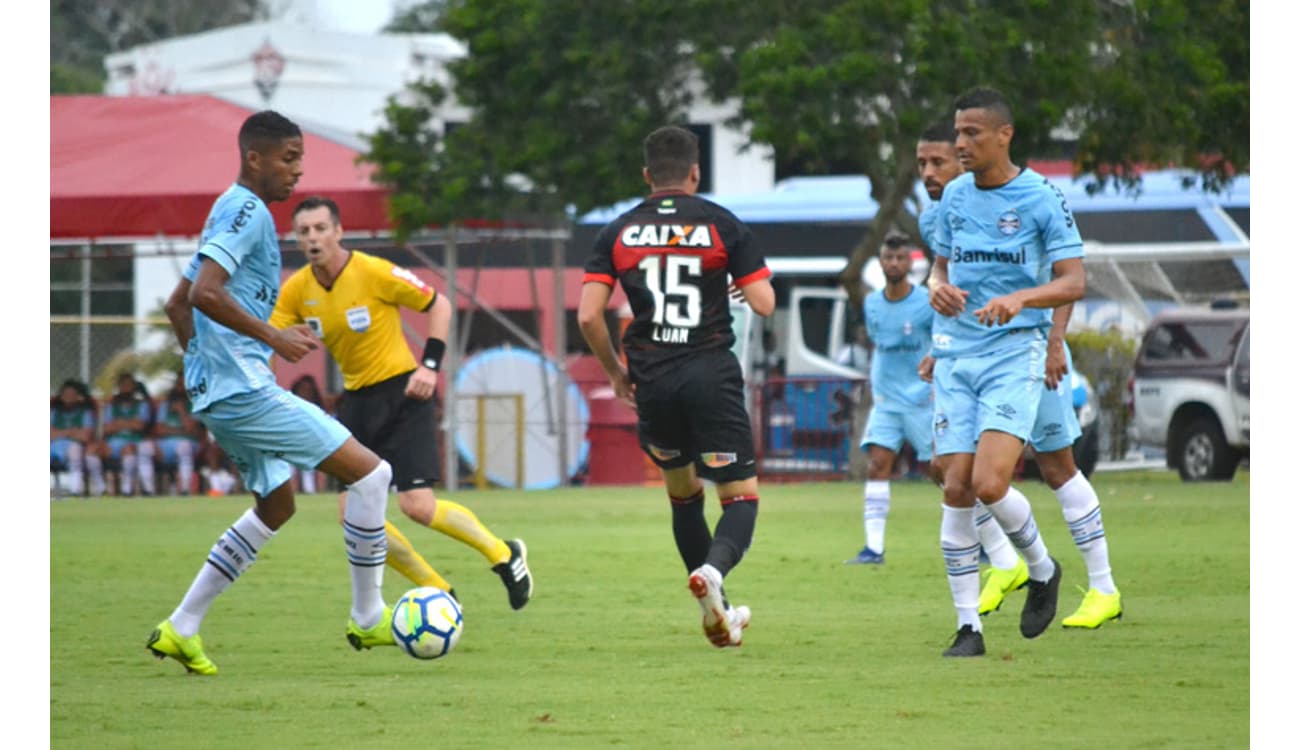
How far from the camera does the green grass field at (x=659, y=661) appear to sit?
7.55 meters

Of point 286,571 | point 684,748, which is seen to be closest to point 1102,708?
point 684,748

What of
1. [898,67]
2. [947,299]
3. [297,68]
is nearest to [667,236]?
[947,299]

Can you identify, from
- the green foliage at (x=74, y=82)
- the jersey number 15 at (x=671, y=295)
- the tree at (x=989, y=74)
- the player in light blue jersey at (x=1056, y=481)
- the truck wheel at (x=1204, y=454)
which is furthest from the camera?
the green foliage at (x=74, y=82)

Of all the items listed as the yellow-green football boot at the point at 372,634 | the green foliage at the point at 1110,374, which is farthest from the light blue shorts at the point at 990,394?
the green foliage at the point at 1110,374

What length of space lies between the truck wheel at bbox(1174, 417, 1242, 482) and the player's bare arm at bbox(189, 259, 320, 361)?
63.7 ft

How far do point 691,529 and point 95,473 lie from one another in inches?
726

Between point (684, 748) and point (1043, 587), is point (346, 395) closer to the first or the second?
point (1043, 587)

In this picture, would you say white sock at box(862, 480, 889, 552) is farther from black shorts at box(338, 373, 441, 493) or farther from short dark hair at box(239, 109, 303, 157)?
short dark hair at box(239, 109, 303, 157)

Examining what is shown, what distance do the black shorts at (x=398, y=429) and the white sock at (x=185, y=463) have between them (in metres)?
16.1

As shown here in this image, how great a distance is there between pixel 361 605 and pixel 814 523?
9884 mm

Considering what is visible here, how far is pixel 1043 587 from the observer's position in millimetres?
10039

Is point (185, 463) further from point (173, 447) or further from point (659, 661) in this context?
point (659, 661)

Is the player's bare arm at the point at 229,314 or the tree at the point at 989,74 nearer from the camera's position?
the player's bare arm at the point at 229,314

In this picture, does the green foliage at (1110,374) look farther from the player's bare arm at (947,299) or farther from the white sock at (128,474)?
the player's bare arm at (947,299)
